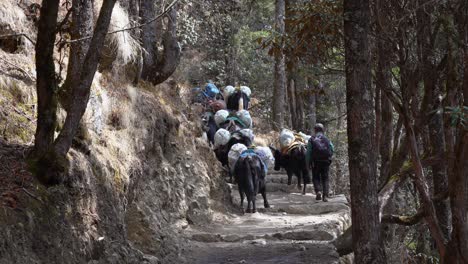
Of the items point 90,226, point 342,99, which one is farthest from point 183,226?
point 342,99

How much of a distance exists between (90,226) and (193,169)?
7.26 m

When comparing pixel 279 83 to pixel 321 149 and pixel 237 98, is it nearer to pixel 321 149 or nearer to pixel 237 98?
pixel 237 98

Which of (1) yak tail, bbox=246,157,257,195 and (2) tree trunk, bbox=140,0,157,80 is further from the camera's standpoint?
(1) yak tail, bbox=246,157,257,195

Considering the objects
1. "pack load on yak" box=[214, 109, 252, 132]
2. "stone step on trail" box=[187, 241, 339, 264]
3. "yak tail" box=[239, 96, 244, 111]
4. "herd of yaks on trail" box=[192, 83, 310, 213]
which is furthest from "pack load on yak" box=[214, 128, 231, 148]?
"stone step on trail" box=[187, 241, 339, 264]

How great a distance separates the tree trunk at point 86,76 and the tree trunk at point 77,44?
139cm

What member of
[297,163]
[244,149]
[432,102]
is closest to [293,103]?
[297,163]

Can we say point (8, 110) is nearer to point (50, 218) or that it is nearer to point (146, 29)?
point (50, 218)

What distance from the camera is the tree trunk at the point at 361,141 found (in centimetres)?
638

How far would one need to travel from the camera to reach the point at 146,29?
49.0 ft

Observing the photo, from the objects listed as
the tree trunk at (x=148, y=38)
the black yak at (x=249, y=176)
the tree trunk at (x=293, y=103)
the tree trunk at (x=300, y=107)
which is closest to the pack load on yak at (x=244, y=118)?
the black yak at (x=249, y=176)

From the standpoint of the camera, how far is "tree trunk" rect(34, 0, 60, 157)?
6773 mm

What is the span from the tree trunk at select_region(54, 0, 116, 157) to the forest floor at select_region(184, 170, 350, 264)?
164 inches

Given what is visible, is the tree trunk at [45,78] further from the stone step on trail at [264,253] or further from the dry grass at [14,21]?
the stone step on trail at [264,253]

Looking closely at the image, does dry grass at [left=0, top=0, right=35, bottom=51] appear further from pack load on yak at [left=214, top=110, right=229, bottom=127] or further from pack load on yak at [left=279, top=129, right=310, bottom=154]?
pack load on yak at [left=214, top=110, right=229, bottom=127]
